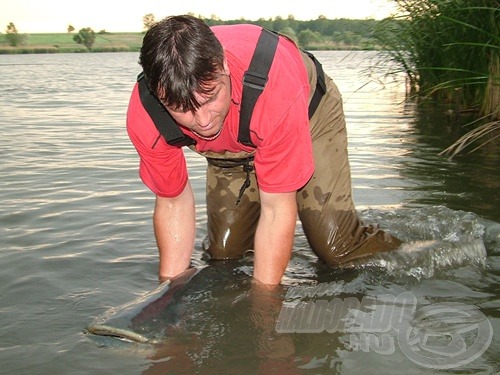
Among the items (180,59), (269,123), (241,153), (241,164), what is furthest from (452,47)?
(180,59)

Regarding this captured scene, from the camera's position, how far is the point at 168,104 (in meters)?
2.55

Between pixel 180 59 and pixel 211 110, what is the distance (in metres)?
0.29

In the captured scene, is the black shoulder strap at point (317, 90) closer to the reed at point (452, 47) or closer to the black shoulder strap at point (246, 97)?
the black shoulder strap at point (246, 97)

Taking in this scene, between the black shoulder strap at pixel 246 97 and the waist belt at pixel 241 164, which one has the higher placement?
the black shoulder strap at pixel 246 97

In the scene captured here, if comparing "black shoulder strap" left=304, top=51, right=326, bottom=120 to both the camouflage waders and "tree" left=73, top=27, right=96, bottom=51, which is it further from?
"tree" left=73, top=27, right=96, bottom=51

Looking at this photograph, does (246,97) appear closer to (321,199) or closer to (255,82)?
(255,82)

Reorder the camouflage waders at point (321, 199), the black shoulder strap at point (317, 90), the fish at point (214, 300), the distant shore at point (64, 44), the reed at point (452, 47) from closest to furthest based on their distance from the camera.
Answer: the fish at point (214, 300), the black shoulder strap at point (317, 90), the camouflage waders at point (321, 199), the reed at point (452, 47), the distant shore at point (64, 44)

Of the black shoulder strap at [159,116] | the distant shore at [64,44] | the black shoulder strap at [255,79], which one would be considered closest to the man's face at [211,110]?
the black shoulder strap at [255,79]

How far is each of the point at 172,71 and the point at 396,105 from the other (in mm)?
11127

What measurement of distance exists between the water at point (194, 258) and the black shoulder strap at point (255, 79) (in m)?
0.99

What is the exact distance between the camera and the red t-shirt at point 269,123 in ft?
9.28

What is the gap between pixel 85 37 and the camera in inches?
2707

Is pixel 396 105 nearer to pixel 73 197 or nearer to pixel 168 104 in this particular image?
pixel 73 197

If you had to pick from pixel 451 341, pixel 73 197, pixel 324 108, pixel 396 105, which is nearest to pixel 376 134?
pixel 396 105
